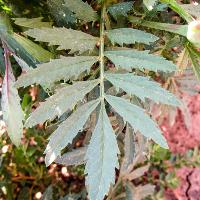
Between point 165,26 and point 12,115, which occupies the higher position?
point 165,26

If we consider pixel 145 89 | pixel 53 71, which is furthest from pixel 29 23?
pixel 145 89

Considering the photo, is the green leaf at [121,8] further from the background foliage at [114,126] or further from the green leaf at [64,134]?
the green leaf at [64,134]

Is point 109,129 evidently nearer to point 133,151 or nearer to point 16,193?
point 133,151

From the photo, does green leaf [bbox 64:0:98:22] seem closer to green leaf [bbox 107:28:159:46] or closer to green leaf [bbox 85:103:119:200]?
green leaf [bbox 107:28:159:46]

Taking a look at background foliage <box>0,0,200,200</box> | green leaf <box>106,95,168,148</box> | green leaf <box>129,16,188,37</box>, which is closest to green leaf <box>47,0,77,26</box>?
background foliage <box>0,0,200,200</box>

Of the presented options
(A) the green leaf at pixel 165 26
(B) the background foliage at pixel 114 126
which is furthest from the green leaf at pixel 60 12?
(A) the green leaf at pixel 165 26

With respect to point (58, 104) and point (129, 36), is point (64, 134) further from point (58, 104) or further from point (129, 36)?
point (129, 36)
